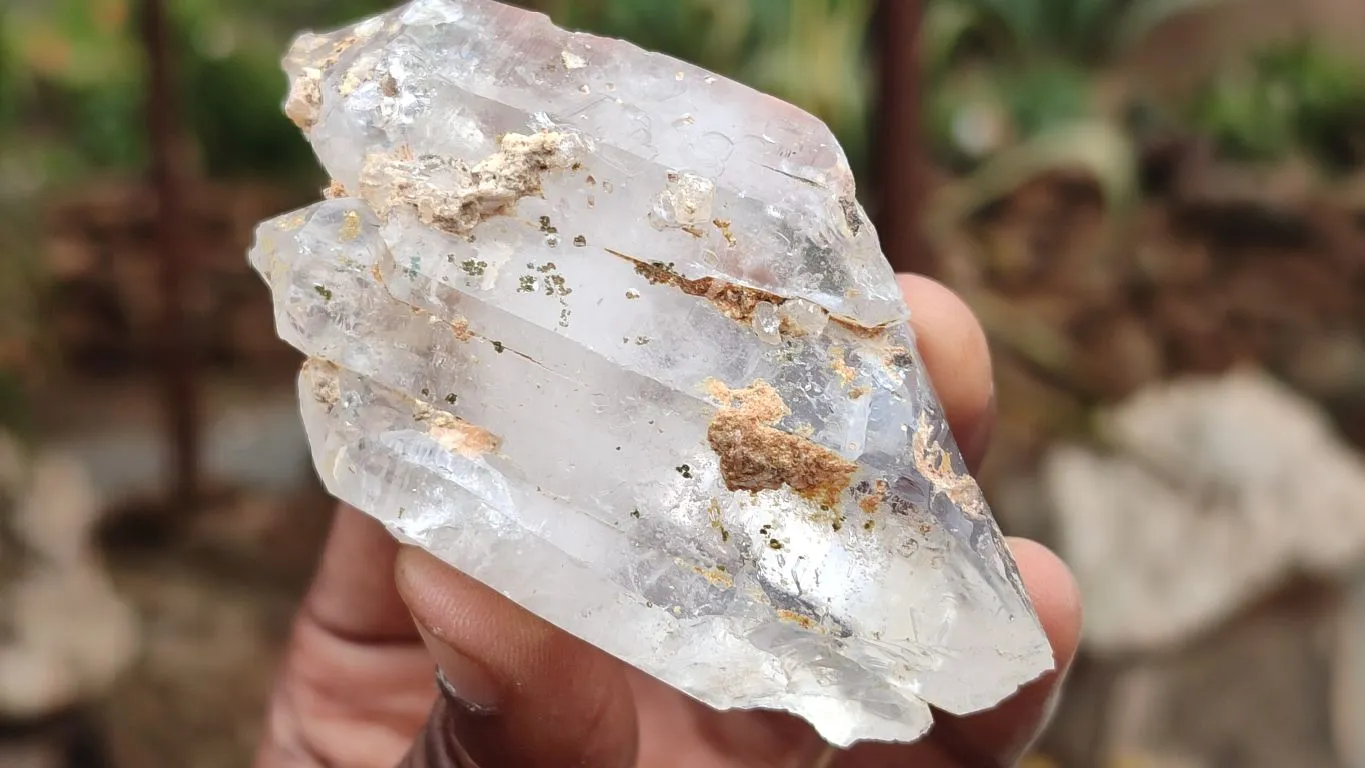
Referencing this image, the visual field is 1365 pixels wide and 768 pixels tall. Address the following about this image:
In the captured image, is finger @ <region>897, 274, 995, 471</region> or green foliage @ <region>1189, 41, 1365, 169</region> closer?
finger @ <region>897, 274, 995, 471</region>

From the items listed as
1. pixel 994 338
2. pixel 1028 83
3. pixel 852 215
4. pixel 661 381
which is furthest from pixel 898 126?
pixel 1028 83

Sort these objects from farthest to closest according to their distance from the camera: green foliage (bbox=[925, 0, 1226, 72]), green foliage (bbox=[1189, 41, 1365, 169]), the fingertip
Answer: green foliage (bbox=[1189, 41, 1365, 169])
green foliage (bbox=[925, 0, 1226, 72])
the fingertip

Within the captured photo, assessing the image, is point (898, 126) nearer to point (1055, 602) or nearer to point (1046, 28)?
point (1055, 602)

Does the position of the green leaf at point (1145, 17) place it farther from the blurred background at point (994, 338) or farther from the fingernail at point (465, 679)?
the fingernail at point (465, 679)

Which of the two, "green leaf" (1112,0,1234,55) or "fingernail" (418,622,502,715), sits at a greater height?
"green leaf" (1112,0,1234,55)

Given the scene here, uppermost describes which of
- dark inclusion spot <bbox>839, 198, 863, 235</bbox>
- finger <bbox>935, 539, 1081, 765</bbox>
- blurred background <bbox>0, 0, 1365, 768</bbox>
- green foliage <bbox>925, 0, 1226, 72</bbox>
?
dark inclusion spot <bbox>839, 198, 863, 235</bbox>

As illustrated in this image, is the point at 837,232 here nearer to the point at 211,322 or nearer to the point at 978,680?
the point at 978,680

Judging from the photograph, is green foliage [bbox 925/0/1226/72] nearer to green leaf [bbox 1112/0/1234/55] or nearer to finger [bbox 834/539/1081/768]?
green leaf [bbox 1112/0/1234/55]

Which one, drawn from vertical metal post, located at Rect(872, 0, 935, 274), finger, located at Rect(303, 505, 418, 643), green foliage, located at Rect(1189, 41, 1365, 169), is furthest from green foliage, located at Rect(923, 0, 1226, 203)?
finger, located at Rect(303, 505, 418, 643)

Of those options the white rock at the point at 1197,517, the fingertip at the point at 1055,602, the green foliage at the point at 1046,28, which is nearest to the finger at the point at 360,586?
the fingertip at the point at 1055,602
